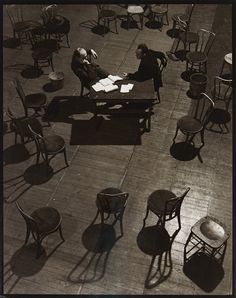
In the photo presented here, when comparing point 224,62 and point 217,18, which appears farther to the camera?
point 217,18

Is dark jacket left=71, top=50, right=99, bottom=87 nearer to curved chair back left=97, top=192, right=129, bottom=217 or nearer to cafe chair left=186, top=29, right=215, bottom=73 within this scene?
cafe chair left=186, top=29, right=215, bottom=73

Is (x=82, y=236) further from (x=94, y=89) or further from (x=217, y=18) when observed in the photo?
(x=217, y=18)

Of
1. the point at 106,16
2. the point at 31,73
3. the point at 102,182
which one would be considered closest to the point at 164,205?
the point at 102,182

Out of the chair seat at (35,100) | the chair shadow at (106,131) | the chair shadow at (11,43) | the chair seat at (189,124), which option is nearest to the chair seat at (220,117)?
the chair seat at (189,124)

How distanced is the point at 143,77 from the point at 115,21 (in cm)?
397

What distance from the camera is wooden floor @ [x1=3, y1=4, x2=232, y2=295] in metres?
6.86

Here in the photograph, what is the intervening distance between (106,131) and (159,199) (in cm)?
258

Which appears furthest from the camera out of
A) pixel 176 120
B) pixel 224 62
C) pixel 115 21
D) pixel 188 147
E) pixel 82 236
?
pixel 115 21

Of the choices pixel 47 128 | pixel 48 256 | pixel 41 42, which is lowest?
pixel 48 256

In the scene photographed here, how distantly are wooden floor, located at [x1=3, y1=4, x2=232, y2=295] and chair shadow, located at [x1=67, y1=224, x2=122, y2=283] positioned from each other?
2 cm

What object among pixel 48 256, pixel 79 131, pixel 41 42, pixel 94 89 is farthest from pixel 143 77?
pixel 48 256

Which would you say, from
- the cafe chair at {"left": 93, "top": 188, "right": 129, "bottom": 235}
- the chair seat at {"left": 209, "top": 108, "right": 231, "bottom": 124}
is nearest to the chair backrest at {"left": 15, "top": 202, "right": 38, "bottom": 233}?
the cafe chair at {"left": 93, "top": 188, "right": 129, "bottom": 235}

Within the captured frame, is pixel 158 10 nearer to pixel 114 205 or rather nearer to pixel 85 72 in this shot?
pixel 85 72

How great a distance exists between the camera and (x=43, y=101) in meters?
9.30
